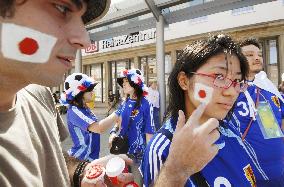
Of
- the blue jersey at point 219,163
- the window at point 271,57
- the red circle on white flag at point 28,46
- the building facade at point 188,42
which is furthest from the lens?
the window at point 271,57

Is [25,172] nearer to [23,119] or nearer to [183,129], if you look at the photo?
[23,119]

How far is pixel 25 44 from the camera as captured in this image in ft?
3.92

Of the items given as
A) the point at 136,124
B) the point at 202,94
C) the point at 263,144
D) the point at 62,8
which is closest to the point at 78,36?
the point at 62,8

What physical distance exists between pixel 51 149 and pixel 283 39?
13905 millimetres

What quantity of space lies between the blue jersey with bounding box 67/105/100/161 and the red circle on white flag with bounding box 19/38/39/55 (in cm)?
262

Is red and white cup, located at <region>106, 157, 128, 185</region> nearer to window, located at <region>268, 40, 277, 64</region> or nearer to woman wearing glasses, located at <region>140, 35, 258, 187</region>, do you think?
woman wearing glasses, located at <region>140, 35, 258, 187</region>

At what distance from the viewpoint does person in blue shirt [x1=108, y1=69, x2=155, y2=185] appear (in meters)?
4.31

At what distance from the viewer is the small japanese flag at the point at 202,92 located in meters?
1.83

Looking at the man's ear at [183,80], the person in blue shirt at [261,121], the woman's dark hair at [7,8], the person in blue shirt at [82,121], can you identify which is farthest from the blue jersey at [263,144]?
the woman's dark hair at [7,8]

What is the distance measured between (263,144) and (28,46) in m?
2.18

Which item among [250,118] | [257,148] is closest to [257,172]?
[257,148]

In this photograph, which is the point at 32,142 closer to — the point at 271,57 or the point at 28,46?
the point at 28,46

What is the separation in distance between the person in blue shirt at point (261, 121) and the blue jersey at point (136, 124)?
1.60m

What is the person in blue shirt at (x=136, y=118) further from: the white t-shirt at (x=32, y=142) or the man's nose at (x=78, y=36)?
the man's nose at (x=78, y=36)
